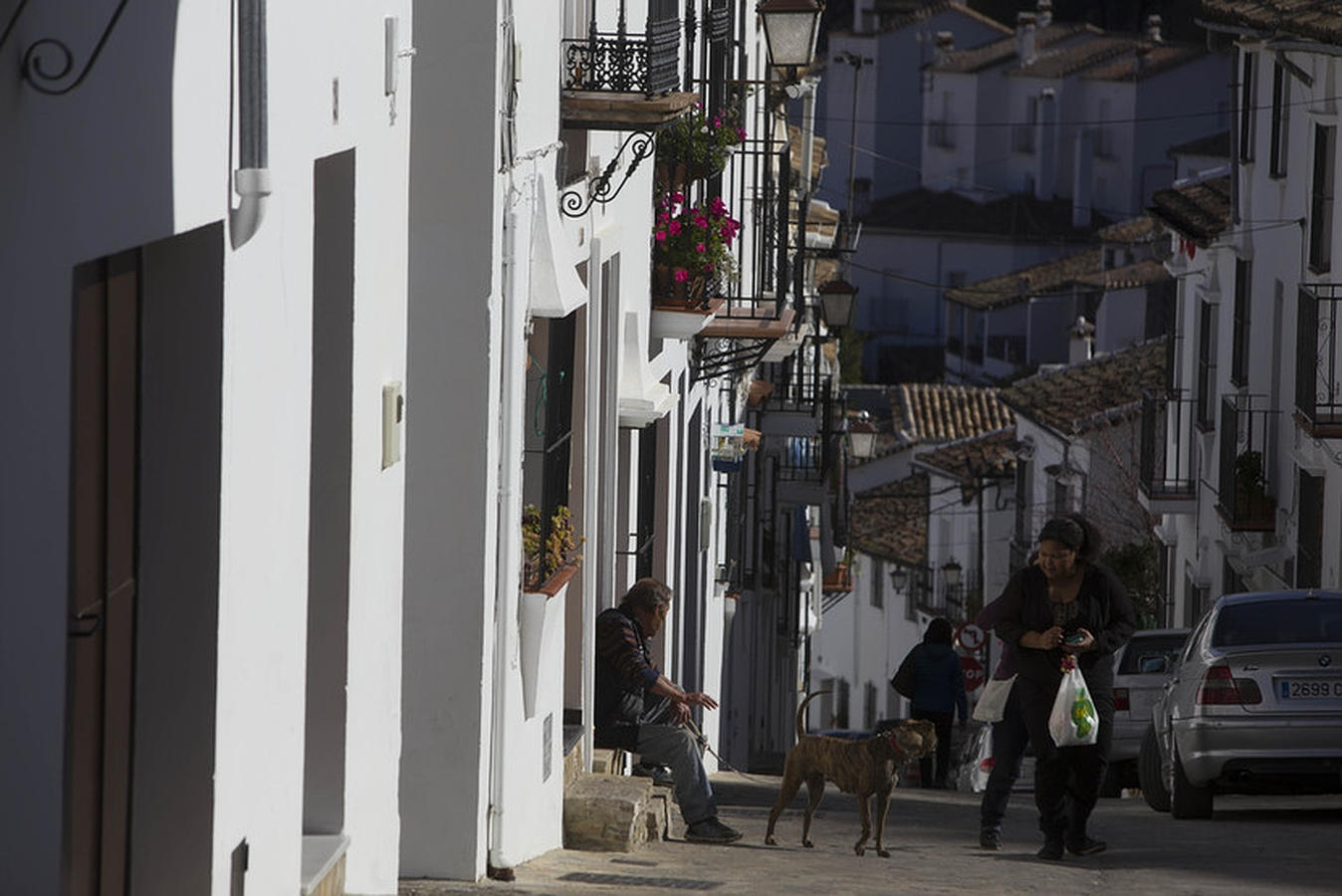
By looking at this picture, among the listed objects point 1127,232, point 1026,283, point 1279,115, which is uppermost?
point 1127,232

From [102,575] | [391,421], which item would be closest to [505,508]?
[391,421]

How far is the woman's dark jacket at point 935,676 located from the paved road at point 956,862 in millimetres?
4601

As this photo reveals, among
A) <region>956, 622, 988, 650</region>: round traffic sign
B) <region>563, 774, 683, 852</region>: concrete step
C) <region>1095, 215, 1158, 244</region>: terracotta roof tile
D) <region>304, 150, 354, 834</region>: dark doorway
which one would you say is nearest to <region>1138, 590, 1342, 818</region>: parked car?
<region>563, 774, 683, 852</region>: concrete step

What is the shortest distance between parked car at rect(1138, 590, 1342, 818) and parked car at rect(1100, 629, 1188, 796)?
4.90 metres

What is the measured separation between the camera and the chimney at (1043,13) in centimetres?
7881

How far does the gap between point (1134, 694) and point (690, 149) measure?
24.2ft

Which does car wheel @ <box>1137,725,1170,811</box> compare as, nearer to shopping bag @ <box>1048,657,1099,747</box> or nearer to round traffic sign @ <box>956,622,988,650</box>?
shopping bag @ <box>1048,657,1099,747</box>

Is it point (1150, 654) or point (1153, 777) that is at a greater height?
point (1150, 654)

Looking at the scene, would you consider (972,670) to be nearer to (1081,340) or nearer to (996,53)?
(1081,340)

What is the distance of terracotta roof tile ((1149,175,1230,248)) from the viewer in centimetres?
3134

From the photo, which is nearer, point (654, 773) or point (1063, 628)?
point (1063, 628)

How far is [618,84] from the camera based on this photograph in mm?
10922

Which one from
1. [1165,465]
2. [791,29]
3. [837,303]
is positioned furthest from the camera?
[1165,465]

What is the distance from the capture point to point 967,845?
12469mm
